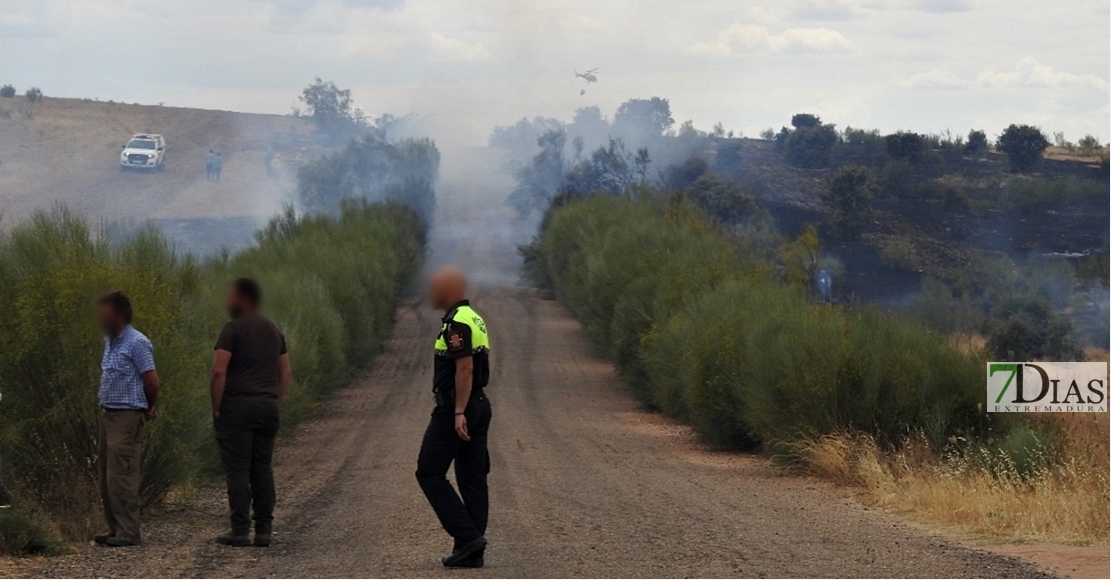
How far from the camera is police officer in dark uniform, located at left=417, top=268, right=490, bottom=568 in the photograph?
9461 mm

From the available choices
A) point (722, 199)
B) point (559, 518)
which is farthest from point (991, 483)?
point (722, 199)

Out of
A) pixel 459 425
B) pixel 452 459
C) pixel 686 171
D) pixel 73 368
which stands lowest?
pixel 452 459

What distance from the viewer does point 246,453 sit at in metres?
10.4

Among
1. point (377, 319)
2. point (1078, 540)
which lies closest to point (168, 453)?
point (1078, 540)

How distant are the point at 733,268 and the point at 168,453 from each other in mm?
19828

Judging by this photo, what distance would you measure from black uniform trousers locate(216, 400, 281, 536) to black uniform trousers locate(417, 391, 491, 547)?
1.40 meters

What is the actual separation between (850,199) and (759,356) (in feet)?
169

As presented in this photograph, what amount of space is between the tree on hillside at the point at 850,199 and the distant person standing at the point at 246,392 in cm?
6033

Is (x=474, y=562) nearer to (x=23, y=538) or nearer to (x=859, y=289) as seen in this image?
(x=23, y=538)

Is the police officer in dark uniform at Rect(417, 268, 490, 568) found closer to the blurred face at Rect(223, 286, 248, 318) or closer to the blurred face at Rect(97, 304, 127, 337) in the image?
the blurred face at Rect(223, 286, 248, 318)

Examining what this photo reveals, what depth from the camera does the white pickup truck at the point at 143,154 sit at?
289 ft

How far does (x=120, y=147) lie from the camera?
9969 cm

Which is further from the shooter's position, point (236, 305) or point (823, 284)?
point (823, 284)

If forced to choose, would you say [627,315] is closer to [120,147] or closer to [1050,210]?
[1050,210]
